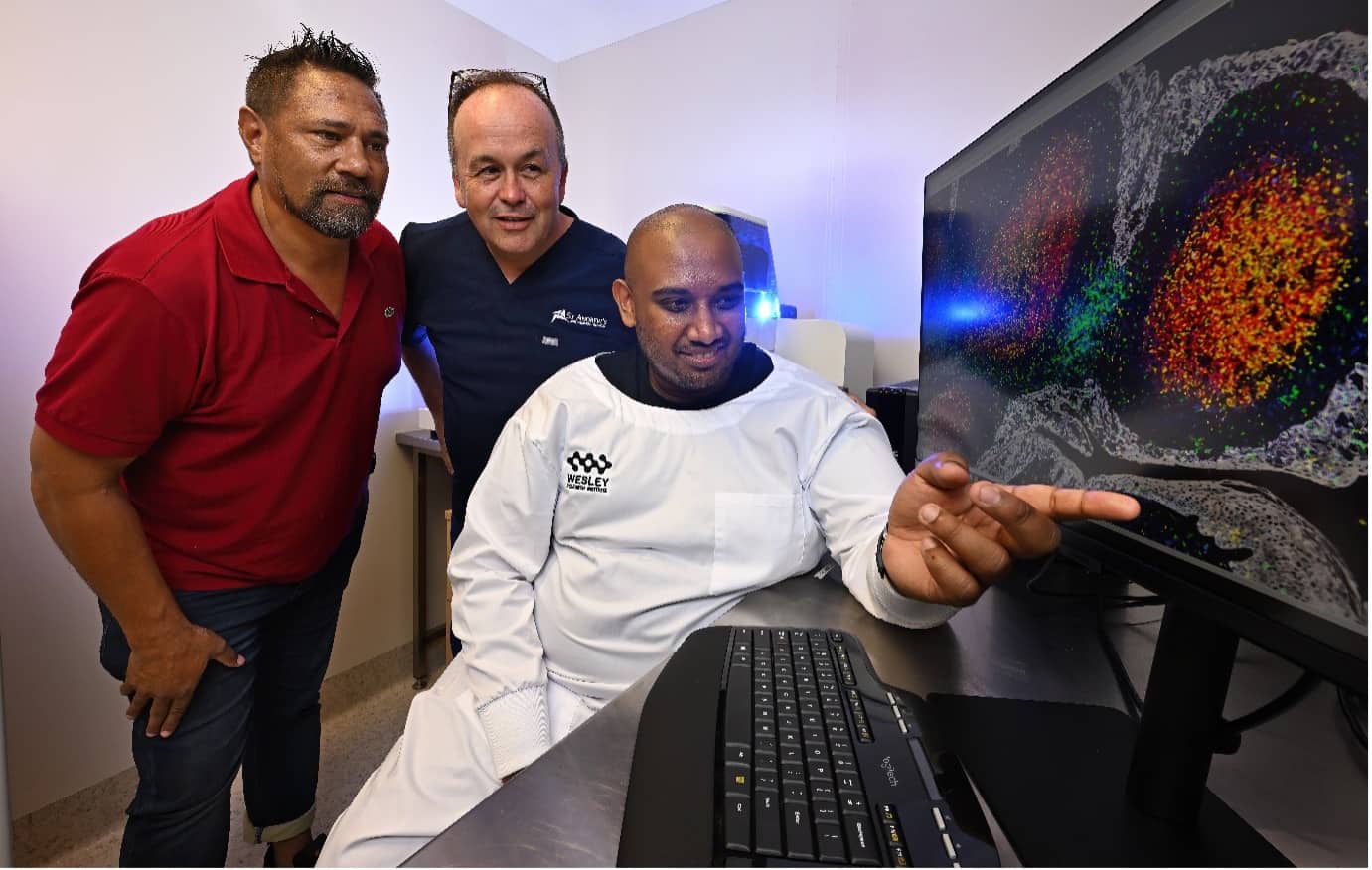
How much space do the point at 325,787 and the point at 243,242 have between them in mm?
1607

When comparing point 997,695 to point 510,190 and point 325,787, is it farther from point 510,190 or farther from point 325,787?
point 325,787

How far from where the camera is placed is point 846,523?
100cm

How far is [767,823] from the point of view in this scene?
45 centimetres

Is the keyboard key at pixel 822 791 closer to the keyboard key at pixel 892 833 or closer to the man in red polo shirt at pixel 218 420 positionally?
the keyboard key at pixel 892 833

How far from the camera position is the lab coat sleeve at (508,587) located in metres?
0.90

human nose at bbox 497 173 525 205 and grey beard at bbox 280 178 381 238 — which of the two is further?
human nose at bbox 497 173 525 205

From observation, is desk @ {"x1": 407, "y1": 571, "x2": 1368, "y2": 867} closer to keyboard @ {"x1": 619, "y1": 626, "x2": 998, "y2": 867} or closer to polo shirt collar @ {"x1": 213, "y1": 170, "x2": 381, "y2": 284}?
keyboard @ {"x1": 619, "y1": 626, "x2": 998, "y2": 867}

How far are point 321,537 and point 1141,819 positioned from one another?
1.37 metres

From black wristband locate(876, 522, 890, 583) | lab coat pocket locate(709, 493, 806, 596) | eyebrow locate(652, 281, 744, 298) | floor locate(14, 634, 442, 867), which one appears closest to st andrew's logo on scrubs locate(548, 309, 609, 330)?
eyebrow locate(652, 281, 744, 298)

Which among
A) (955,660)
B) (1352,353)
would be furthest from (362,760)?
(1352,353)

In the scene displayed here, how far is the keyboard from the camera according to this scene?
1.41 feet

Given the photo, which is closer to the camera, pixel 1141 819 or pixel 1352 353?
pixel 1352 353

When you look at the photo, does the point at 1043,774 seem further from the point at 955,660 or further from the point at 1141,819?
the point at 955,660

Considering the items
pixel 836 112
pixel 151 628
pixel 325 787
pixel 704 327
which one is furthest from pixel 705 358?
pixel 325 787
